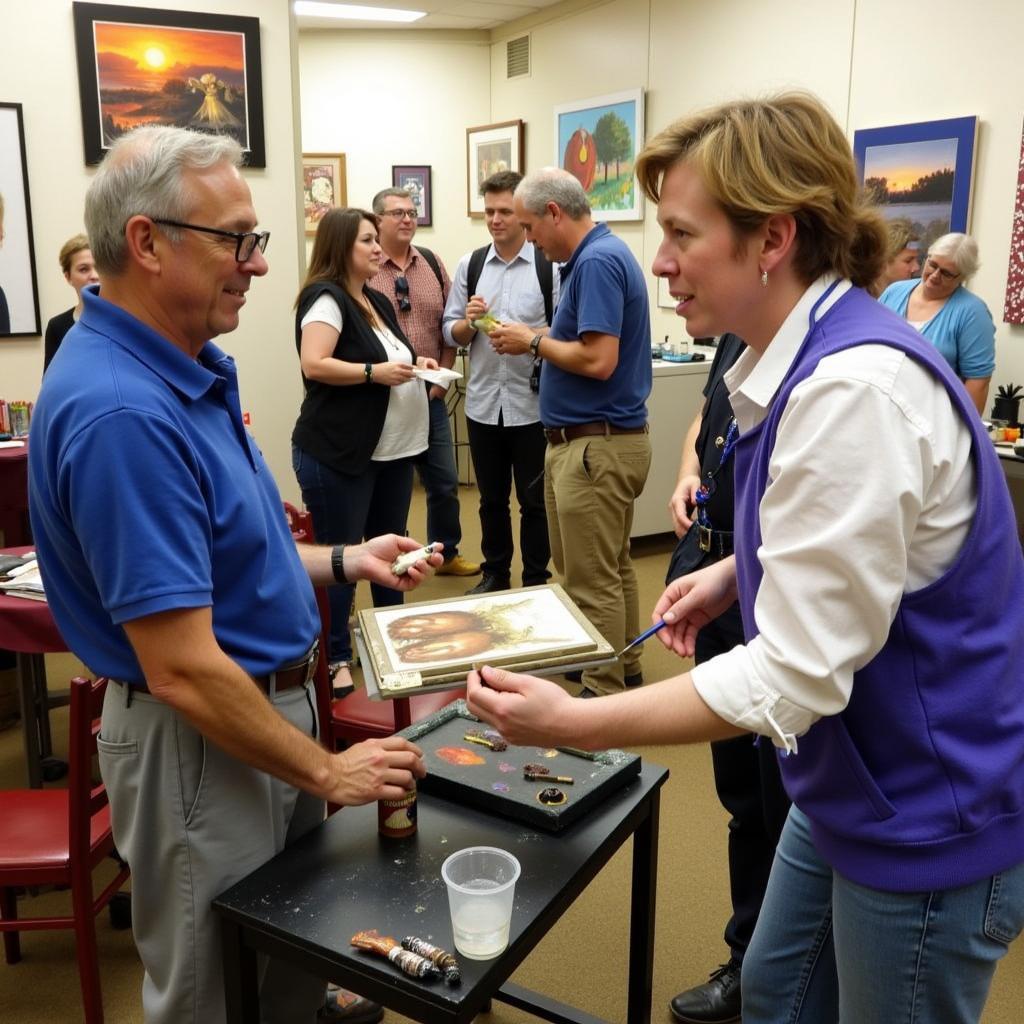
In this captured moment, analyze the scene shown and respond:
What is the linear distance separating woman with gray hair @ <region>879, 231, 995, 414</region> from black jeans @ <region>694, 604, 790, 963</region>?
277 cm

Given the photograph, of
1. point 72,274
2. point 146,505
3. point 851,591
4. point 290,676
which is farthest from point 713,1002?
point 72,274

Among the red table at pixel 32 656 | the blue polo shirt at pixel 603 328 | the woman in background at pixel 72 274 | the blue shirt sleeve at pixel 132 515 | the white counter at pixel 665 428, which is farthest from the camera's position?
the white counter at pixel 665 428

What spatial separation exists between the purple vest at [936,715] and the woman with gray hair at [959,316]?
3.51 metres

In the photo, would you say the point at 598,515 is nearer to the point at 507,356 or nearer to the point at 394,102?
the point at 507,356

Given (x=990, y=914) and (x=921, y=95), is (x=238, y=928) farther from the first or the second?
(x=921, y=95)

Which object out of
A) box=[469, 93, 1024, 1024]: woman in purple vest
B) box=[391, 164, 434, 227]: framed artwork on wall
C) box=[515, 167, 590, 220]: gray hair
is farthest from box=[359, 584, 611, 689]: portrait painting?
box=[391, 164, 434, 227]: framed artwork on wall

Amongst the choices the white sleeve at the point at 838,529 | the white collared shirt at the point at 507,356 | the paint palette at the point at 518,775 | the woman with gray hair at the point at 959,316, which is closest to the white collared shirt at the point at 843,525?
the white sleeve at the point at 838,529

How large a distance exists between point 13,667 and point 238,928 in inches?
97.9

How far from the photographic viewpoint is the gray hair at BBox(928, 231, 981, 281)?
170 inches

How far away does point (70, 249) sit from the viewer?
3.89 metres

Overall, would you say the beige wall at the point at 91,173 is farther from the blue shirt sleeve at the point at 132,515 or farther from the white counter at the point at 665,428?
the blue shirt sleeve at the point at 132,515

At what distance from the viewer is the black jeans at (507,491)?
14.1 ft

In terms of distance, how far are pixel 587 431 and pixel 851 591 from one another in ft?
8.04

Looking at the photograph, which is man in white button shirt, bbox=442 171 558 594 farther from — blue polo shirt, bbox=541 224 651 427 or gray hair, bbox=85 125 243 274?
gray hair, bbox=85 125 243 274
